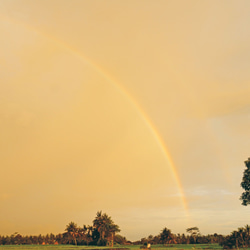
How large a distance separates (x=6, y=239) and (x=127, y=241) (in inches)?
2826

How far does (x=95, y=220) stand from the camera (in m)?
138

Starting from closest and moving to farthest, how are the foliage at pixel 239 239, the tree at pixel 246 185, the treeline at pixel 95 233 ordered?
the tree at pixel 246 185, the foliage at pixel 239 239, the treeline at pixel 95 233

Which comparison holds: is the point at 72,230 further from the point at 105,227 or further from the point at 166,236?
the point at 166,236

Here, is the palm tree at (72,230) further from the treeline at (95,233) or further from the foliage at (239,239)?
the foliage at (239,239)

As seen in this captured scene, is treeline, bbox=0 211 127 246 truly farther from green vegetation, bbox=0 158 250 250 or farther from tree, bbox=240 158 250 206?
tree, bbox=240 158 250 206

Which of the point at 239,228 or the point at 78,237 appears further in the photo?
the point at 78,237

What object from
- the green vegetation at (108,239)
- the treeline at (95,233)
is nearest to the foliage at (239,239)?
the green vegetation at (108,239)

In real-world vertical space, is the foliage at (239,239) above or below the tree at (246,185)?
below

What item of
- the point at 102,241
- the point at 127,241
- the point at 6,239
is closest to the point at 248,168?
the point at 102,241

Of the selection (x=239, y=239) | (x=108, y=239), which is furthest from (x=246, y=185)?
(x=108, y=239)

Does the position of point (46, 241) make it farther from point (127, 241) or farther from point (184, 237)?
point (184, 237)

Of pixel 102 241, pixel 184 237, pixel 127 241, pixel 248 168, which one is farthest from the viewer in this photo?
pixel 127 241

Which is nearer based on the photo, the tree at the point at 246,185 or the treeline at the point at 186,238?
the tree at the point at 246,185

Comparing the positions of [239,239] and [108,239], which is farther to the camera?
[108,239]
